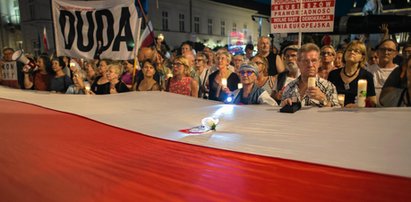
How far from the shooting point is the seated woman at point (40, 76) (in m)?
5.43

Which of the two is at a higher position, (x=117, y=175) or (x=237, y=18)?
(x=237, y=18)

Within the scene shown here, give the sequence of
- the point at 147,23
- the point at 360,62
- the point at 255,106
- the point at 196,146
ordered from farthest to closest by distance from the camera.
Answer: the point at 147,23 → the point at 360,62 → the point at 255,106 → the point at 196,146

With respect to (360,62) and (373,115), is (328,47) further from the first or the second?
(373,115)

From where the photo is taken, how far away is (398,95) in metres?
2.80

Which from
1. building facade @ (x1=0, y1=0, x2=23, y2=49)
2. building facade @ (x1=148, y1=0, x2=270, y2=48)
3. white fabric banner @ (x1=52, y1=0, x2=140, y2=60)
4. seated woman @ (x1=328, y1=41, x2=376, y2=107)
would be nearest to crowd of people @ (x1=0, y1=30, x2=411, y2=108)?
seated woman @ (x1=328, y1=41, x2=376, y2=107)

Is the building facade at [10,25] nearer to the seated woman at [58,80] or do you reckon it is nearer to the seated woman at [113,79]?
the seated woman at [58,80]

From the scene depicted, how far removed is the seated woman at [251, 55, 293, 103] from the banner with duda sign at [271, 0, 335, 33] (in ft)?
2.04

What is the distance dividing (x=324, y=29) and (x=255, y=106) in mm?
1878

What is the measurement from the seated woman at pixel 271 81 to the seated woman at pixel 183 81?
92cm

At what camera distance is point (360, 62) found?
11.5ft

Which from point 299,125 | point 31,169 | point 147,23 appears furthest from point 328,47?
point 31,169

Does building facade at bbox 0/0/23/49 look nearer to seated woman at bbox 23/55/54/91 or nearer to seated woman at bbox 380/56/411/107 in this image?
seated woman at bbox 23/55/54/91

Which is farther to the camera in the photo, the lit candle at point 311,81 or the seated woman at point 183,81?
the seated woman at point 183,81

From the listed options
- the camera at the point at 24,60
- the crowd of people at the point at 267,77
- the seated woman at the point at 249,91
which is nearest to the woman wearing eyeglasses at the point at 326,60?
the crowd of people at the point at 267,77
